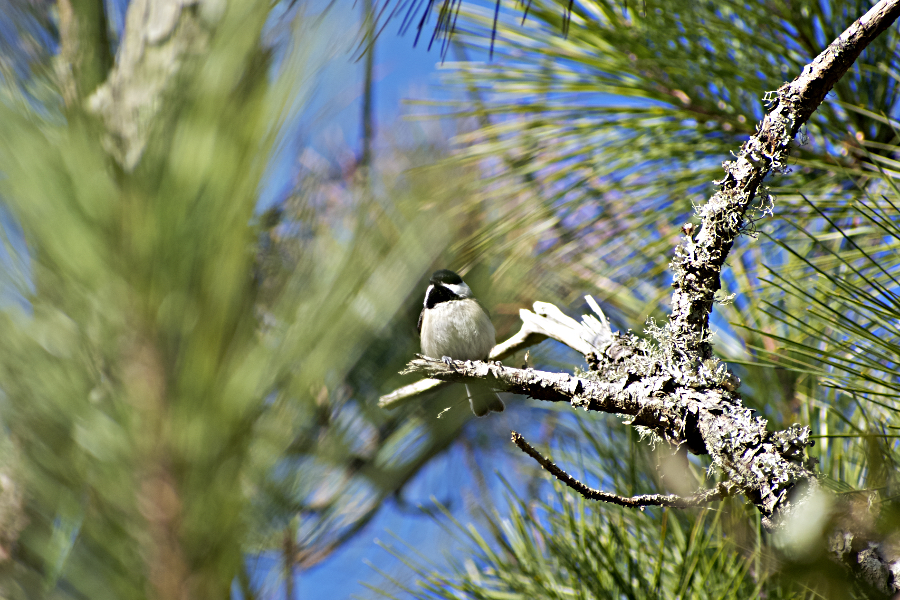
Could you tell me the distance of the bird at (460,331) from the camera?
2.25 meters

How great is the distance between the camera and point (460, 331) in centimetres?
228

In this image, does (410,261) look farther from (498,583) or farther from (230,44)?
Answer: (498,583)

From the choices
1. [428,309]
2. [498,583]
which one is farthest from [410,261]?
[428,309]

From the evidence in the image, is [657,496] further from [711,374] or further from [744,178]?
[744,178]

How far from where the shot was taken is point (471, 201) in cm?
179

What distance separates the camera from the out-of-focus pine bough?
85 centimetres

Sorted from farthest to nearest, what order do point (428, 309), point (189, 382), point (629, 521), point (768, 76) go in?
point (428, 309), point (629, 521), point (768, 76), point (189, 382)

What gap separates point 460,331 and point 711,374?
134 centimetres

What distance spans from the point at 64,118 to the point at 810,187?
148 centimetres

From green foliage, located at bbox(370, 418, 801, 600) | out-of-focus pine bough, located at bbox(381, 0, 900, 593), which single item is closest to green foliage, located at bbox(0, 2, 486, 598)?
out-of-focus pine bough, located at bbox(381, 0, 900, 593)

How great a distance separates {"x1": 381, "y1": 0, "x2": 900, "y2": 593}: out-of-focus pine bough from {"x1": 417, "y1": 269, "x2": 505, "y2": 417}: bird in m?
1.09

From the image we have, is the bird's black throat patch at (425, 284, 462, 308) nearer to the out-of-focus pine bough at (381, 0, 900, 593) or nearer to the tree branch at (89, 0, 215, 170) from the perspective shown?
the out-of-focus pine bough at (381, 0, 900, 593)

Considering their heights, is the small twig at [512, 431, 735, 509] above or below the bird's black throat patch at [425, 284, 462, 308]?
below

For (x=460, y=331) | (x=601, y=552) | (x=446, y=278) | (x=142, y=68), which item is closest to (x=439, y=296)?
(x=446, y=278)
